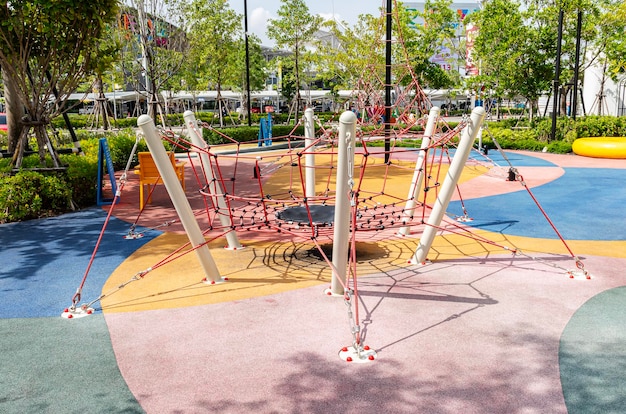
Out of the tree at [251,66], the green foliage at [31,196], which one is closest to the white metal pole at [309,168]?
the green foliage at [31,196]

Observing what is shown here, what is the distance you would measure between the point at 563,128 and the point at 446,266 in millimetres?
18347

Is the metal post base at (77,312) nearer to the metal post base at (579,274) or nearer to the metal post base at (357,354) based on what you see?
the metal post base at (357,354)

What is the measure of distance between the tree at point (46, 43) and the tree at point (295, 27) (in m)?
24.5

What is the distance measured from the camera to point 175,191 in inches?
230

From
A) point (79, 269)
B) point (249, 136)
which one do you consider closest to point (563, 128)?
point (249, 136)

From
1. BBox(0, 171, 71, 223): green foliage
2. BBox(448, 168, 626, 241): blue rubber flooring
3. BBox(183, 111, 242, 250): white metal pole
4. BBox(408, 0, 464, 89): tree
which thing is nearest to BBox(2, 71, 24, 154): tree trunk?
BBox(0, 171, 71, 223): green foliage

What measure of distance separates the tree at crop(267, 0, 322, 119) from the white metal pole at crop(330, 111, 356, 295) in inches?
1195

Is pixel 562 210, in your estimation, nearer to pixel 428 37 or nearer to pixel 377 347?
pixel 377 347

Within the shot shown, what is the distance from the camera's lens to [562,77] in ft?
85.5

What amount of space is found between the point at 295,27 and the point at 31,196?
95.6 feet

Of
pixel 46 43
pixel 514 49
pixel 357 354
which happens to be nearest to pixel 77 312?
pixel 357 354

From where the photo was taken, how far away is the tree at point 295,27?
3566 centimetres

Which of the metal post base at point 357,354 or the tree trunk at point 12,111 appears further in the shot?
the tree trunk at point 12,111

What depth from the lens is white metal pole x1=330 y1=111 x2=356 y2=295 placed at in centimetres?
503
